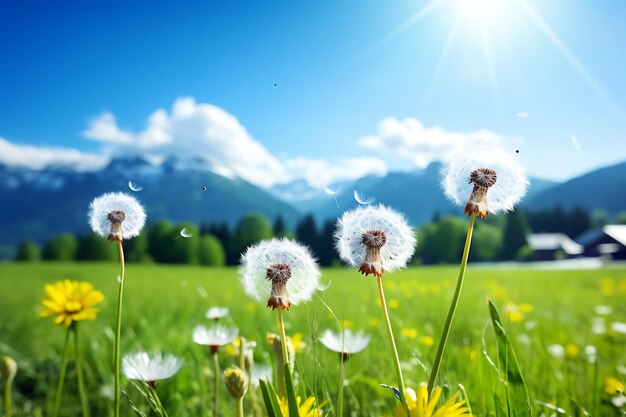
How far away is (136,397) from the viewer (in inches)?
84.7

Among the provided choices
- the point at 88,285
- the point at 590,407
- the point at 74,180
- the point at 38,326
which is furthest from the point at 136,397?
the point at 74,180

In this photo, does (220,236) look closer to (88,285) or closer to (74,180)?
(88,285)

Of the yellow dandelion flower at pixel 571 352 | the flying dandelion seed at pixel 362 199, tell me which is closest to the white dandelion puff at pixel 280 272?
the flying dandelion seed at pixel 362 199

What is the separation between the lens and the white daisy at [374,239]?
0.80m

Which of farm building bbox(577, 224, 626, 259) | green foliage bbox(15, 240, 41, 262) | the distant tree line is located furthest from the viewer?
green foliage bbox(15, 240, 41, 262)

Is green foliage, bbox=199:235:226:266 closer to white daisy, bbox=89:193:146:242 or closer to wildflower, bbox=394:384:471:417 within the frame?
white daisy, bbox=89:193:146:242

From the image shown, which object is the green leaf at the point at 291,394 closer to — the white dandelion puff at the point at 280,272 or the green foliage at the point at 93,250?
the white dandelion puff at the point at 280,272

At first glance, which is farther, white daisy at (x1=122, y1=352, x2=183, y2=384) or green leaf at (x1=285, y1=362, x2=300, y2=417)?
white daisy at (x1=122, y1=352, x2=183, y2=384)

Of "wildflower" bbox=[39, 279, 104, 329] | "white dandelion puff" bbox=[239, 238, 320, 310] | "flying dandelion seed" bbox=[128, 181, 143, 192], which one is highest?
"flying dandelion seed" bbox=[128, 181, 143, 192]

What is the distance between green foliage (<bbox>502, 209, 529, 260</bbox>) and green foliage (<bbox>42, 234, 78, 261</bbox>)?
5031 cm

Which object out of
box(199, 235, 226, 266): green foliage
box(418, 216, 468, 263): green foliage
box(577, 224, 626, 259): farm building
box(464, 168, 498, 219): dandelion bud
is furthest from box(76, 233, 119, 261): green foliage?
box(464, 168, 498, 219): dandelion bud

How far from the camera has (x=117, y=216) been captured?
0.98 meters

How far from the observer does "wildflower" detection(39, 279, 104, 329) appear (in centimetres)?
134

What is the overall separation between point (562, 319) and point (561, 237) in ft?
181
